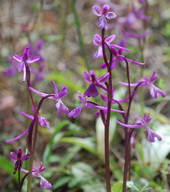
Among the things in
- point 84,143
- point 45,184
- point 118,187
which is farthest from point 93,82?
point 84,143

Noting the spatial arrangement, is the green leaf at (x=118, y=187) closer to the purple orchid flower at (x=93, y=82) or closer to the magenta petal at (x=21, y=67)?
the purple orchid flower at (x=93, y=82)

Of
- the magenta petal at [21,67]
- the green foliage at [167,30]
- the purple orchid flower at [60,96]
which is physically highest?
the magenta petal at [21,67]

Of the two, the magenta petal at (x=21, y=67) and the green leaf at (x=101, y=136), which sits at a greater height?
the magenta petal at (x=21, y=67)

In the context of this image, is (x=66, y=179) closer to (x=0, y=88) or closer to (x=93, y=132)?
(x=93, y=132)

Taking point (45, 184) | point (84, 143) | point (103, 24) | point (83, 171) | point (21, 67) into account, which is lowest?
point (83, 171)

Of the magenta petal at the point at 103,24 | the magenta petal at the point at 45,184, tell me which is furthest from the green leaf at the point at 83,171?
the magenta petal at the point at 103,24

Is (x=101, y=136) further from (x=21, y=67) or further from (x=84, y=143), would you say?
(x=21, y=67)

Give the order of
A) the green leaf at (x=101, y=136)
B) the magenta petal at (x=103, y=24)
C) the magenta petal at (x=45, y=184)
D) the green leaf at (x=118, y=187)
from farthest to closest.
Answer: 1. the green leaf at (x=101, y=136)
2. the green leaf at (x=118, y=187)
3. the magenta petal at (x=45, y=184)
4. the magenta petal at (x=103, y=24)

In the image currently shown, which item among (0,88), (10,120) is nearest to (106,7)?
(10,120)

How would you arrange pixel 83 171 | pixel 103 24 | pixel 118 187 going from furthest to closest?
pixel 83 171 < pixel 118 187 < pixel 103 24

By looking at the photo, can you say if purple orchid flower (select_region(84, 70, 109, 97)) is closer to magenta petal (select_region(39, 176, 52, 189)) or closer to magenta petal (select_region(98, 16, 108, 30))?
magenta petal (select_region(98, 16, 108, 30))

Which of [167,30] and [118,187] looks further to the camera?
[167,30]
